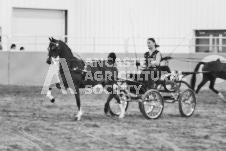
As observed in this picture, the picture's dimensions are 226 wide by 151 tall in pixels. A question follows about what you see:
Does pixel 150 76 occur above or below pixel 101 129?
above

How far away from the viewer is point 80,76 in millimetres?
15188

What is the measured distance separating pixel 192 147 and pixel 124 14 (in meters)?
21.3

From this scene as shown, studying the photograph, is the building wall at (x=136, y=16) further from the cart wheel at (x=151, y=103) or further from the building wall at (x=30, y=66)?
the cart wheel at (x=151, y=103)

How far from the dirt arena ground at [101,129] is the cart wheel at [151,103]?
7.1 inches

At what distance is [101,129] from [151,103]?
7.90 ft

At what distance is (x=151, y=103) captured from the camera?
599 inches

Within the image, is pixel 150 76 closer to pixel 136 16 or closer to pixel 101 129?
pixel 101 129

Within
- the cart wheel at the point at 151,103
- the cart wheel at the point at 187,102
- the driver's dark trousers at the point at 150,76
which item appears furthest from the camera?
the cart wheel at the point at 187,102

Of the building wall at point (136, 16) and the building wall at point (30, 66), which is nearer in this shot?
the building wall at point (30, 66)

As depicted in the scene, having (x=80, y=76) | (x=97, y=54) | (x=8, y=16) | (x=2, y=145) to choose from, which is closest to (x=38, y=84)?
(x=97, y=54)

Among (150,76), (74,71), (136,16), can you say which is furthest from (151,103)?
(136,16)

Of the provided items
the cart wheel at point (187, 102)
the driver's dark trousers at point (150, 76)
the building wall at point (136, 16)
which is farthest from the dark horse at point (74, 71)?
the building wall at point (136, 16)

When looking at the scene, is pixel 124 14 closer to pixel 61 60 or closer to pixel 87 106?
pixel 87 106

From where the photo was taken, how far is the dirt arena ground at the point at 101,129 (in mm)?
10891
